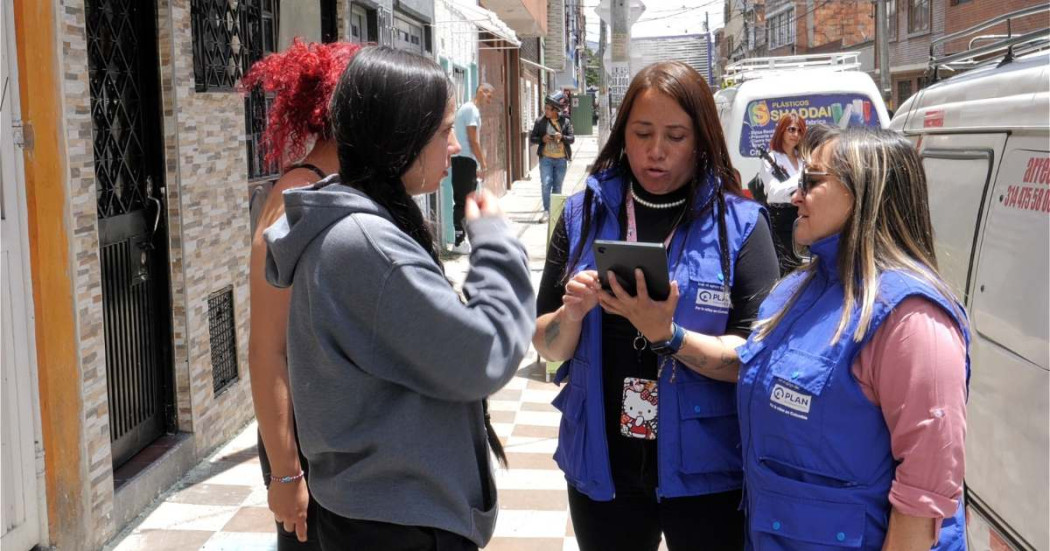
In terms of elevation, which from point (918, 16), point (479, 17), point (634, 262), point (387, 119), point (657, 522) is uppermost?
point (918, 16)

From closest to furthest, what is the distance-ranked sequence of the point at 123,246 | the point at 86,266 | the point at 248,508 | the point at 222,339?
the point at 86,266, the point at 123,246, the point at 248,508, the point at 222,339

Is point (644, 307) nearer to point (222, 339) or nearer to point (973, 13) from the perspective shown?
point (222, 339)

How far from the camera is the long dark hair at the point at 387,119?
1782 mm

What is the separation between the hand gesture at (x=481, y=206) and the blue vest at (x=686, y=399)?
0.66m

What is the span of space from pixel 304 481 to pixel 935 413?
4.61 ft

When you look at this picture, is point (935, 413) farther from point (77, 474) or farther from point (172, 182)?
point (172, 182)

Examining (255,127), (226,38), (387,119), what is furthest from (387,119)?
(255,127)

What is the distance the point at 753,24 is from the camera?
6047 cm

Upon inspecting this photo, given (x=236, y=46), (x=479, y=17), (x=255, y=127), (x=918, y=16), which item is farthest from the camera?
(x=918, y=16)

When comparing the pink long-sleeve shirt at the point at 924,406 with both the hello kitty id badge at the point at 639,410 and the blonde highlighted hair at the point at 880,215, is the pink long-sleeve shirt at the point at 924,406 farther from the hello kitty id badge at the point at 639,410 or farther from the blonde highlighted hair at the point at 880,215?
→ the hello kitty id badge at the point at 639,410

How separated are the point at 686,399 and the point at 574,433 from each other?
0.30 m

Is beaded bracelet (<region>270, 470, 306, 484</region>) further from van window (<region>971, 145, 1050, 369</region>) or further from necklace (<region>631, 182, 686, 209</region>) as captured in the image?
van window (<region>971, 145, 1050, 369</region>)

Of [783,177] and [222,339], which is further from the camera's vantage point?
[783,177]

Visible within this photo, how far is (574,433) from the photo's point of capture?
2.51 meters
